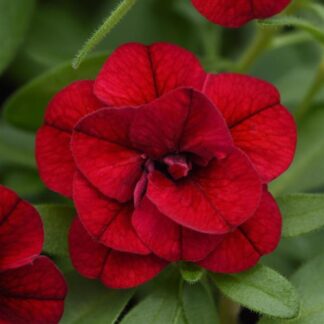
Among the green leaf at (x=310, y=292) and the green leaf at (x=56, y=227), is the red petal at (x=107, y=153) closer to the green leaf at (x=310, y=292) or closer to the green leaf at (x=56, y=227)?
the green leaf at (x=56, y=227)

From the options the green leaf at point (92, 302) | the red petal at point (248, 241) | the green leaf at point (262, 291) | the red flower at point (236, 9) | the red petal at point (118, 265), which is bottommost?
the green leaf at point (92, 302)

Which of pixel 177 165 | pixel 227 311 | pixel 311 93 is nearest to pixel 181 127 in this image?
pixel 177 165

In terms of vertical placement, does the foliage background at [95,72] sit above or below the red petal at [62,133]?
below

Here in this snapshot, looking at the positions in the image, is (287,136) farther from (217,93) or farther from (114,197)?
(114,197)

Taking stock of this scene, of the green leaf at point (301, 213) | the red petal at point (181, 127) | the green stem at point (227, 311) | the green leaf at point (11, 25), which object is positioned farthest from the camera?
the green leaf at point (11, 25)

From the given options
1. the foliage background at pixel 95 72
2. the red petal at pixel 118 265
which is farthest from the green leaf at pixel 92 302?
the red petal at pixel 118 265

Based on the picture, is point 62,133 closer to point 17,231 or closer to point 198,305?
point 17,231
